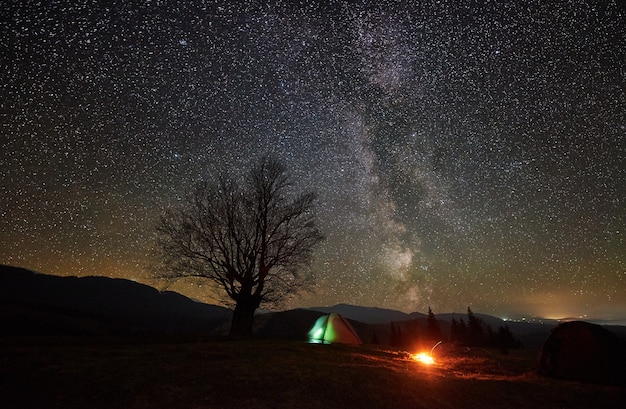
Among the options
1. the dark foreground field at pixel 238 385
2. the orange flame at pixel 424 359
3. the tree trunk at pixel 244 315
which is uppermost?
the tree trunk at pixel 244 315

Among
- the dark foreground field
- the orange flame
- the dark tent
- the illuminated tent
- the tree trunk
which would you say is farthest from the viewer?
the illuminated tent

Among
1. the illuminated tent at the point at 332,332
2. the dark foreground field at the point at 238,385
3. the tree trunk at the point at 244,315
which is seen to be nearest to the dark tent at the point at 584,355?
the dark foreground field at the point at 238,385

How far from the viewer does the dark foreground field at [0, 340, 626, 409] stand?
19.6ft

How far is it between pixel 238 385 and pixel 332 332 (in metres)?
18.7

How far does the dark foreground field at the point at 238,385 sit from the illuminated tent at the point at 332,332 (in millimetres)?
13953

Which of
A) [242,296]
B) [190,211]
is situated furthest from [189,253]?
[242,296]

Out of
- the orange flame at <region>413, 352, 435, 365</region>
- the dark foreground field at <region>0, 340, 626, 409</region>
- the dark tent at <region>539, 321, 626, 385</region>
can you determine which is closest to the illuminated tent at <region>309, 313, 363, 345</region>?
the orange flame at <region>413, 352, 435, 365</region>

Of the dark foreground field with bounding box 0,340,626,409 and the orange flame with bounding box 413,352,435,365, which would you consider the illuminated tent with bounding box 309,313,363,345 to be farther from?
the dark foreground field with bounding box 0,340,626,409

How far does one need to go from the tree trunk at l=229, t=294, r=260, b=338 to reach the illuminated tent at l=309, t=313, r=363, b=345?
5.03 metres

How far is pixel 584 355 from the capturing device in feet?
37.0

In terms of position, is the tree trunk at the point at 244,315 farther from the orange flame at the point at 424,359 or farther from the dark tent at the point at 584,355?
the dark tent at the point at 584,355

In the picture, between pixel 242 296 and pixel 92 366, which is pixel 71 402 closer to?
pixel 92 366

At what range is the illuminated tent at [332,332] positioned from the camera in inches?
944

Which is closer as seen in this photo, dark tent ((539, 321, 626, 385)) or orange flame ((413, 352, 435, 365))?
dark tent ((539, 321, 626, 385))
